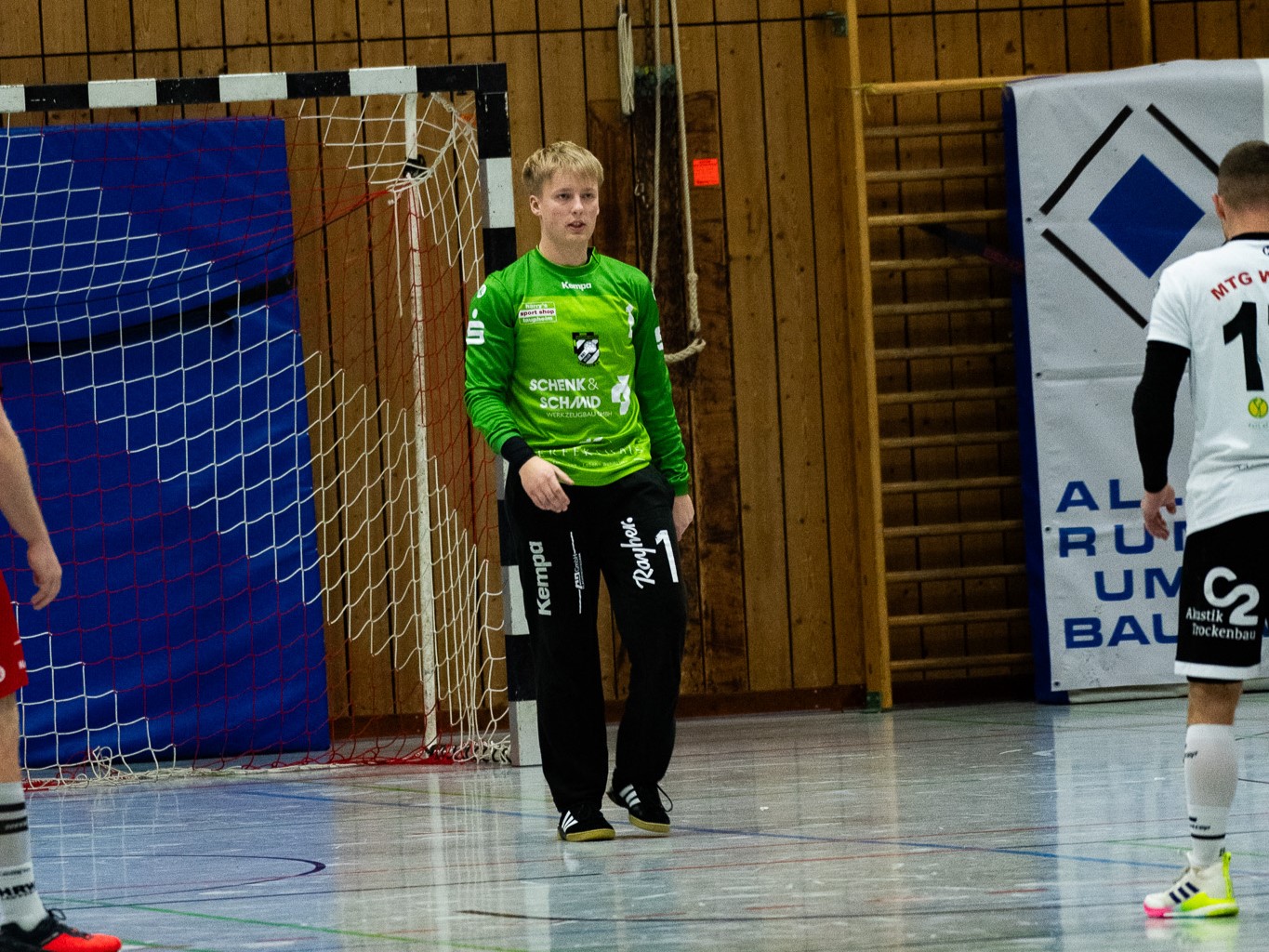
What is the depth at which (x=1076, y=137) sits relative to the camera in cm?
754

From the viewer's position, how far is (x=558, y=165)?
171 inches

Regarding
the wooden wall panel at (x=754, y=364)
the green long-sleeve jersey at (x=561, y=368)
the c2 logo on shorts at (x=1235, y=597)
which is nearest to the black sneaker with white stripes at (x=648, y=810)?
the green long-sleeve jersey at (x=561, y=368)

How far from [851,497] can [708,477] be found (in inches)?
25.2

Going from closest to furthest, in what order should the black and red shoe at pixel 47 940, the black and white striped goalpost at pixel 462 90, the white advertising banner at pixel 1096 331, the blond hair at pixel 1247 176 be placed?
the black and red shoe at pixel 47 940 < the blond hair at pixel 1247 176 < the black and white striped goalpost at pixel 462 90 < the white advertising banner at pixel 1096 331

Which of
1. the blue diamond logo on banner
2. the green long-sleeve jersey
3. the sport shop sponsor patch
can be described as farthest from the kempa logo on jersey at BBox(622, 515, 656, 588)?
the blue diamond logo on banner

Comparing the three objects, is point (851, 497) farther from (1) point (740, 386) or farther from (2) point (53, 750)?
(2) point (53, 750)

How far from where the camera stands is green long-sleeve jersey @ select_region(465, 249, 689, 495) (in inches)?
170

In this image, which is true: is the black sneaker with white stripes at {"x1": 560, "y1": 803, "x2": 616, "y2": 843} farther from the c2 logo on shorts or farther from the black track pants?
the c2 logo on shorts

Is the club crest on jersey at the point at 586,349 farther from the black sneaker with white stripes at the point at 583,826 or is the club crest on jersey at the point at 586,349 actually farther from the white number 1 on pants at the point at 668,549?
the black sneaker with white stripes at the point at 583,826

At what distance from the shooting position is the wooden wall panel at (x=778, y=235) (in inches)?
298

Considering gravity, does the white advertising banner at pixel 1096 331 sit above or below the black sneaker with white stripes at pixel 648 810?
above

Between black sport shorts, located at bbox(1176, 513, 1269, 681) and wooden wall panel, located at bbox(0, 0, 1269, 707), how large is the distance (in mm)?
4607

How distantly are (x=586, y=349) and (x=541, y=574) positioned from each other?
56 cm

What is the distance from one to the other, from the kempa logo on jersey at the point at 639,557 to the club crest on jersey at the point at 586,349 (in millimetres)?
422
